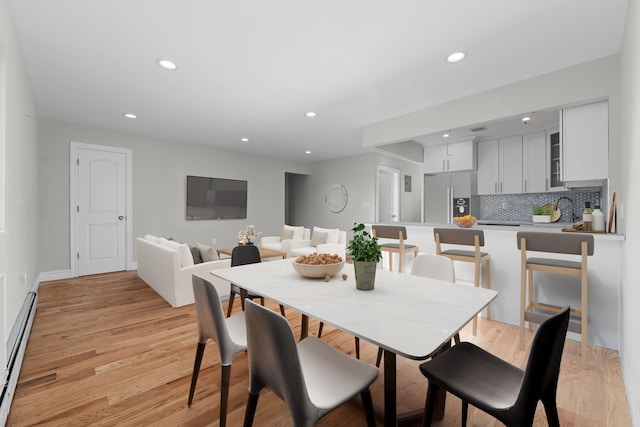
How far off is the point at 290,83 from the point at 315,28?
38.1 inches

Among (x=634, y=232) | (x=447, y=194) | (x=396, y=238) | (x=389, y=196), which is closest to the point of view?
(x=634, y=232)

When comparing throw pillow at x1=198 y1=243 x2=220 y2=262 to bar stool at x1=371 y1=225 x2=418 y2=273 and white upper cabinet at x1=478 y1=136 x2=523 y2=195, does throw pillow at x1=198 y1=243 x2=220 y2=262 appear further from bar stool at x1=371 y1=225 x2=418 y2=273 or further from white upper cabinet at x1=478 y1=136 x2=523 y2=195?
white upper cabinet at x1=478 y1=136 x2=523 y2=195

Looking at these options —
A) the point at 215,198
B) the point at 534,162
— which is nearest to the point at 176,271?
the point at 215,198

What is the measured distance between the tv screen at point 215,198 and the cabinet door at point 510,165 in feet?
16.8

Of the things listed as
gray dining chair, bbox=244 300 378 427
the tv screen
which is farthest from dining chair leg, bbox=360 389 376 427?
the tv screen

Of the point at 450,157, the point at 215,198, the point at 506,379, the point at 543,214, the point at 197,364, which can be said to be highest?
the point at 450,157

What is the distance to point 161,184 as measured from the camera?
5473 millimetres

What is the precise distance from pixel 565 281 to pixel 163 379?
10.7ft

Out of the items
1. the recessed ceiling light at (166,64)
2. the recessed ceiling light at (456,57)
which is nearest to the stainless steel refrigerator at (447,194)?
the recessed ceiling light at (456,57)

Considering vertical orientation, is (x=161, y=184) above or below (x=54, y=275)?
above

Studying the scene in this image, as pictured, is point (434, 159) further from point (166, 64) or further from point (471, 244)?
point (166, 64)

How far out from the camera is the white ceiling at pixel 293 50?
6.39 feet

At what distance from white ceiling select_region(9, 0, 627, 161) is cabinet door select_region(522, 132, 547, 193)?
232cm

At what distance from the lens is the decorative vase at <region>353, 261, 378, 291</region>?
1.51 metres
